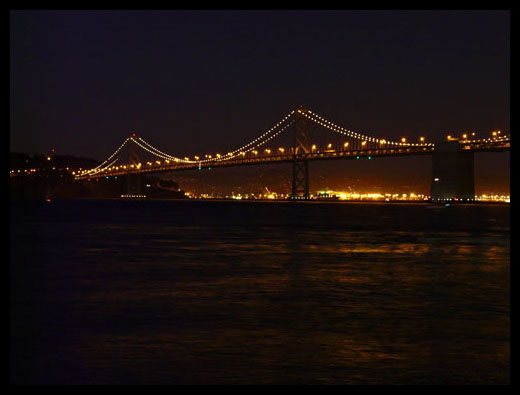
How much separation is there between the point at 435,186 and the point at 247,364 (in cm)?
7686

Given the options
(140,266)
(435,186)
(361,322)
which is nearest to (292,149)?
(435,186)

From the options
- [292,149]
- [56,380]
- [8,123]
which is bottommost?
[56,380]

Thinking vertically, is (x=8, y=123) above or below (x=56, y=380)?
above

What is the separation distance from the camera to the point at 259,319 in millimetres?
10617

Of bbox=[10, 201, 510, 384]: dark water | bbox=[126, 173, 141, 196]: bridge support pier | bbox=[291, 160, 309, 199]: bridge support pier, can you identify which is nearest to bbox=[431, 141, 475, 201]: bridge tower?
bbox=[291, 160, 309, 199]: bridge support pier

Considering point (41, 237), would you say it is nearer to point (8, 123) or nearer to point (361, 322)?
point (361, 322)

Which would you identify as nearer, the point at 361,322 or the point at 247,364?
the point at 247,364

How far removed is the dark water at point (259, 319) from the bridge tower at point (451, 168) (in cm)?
5726

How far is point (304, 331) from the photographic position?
972cm

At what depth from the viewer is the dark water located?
295 inches

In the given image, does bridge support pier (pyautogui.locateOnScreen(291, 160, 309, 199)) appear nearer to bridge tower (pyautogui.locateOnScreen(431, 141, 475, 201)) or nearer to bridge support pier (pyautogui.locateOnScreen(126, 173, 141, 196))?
bridge tower (pyautogui.locateOnScreen(431, 141, 475, 201))

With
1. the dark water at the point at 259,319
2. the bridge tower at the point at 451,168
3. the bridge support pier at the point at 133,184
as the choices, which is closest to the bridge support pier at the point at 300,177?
the bridge tower at the point at 451,168

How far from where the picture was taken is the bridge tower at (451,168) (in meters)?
78.4

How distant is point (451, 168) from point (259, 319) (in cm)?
7048
